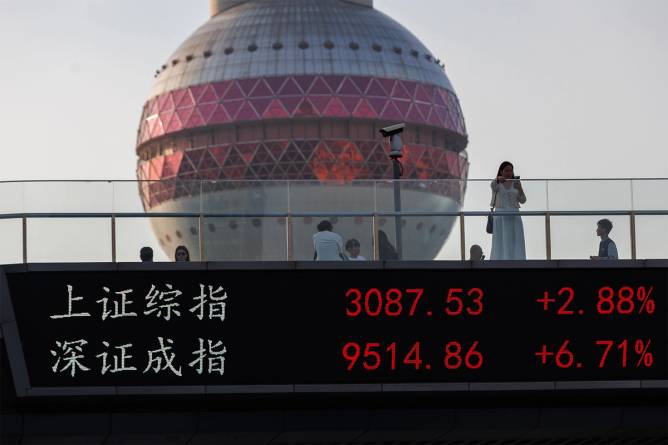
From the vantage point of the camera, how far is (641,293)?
31141 mm

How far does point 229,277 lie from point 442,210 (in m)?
3.68

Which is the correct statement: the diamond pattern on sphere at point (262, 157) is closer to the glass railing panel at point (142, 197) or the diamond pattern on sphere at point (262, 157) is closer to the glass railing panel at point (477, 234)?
the glass railing panel at point (142, 197)

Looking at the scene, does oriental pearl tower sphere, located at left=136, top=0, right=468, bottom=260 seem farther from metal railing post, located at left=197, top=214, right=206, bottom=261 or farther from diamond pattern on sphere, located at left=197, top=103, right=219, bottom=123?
metal railing post, located at left=197, top=214, right=206, bottom=261

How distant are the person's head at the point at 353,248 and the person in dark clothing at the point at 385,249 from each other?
38cm

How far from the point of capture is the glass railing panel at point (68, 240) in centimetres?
3094

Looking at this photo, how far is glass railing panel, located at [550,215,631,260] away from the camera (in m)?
32.1

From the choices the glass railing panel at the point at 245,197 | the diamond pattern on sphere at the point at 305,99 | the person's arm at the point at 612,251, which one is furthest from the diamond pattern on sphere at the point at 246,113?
the person's arm at the point at 612,251

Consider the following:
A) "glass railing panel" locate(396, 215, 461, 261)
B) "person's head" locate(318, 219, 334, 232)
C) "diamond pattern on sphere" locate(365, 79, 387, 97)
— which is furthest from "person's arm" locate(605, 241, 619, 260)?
"diamond pattern on sphere" locate(365, 79, 387, 97)

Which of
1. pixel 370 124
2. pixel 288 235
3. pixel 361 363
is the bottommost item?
pixel 361 363

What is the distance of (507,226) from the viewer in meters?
32.0

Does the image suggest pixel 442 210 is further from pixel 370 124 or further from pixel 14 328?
pixel 370 124

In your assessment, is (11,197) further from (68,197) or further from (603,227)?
(603,227)

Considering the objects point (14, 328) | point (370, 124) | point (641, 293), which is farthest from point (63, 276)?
point (370, 124)

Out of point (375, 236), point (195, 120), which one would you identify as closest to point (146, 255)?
point (375, 236)
